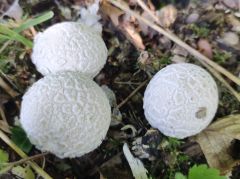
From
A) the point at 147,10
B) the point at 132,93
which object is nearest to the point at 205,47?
the point at 147,10

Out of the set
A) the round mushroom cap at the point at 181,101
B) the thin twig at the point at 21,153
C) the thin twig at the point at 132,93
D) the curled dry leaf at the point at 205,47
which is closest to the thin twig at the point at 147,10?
the curled dry leaf at the point at 205,47

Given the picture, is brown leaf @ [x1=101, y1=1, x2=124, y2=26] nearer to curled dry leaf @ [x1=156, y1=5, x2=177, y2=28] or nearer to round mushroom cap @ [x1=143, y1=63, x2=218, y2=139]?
curled dry leaf @ [x1=156, y1=5, x2=177, y2=28]

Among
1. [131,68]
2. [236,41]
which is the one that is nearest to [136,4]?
[131,68]

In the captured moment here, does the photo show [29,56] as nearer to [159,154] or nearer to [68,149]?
[68,149]

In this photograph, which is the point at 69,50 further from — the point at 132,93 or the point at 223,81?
the point at 223,81

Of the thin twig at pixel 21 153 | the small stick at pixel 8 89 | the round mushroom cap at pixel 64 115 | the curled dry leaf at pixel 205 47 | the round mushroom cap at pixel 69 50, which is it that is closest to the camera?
the round mushroom cap at pixel 64 115

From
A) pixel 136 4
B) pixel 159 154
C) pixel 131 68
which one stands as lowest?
pixel 159 154

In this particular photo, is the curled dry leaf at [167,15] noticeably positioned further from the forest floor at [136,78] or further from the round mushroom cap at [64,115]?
the round mushroom cap at [64,115]
